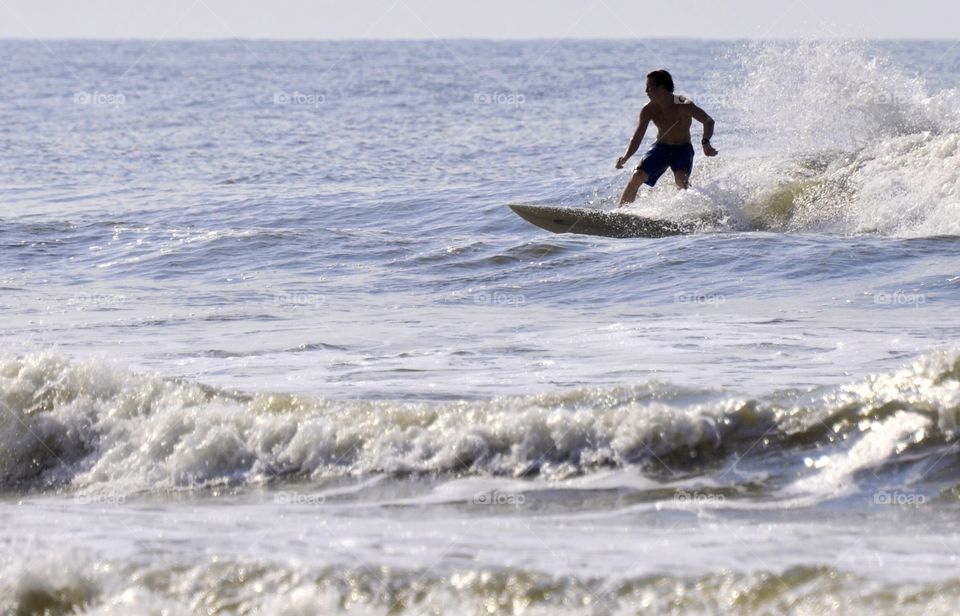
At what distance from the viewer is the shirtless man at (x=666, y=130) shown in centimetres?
1182

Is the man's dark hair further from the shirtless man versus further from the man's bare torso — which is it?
the man's bare torso

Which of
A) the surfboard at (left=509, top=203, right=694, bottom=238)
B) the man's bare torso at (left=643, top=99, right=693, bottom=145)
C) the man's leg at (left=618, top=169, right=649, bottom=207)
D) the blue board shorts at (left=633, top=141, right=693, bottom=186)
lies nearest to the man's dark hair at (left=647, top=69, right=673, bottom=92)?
the man's bare torso at (left=643, top=99, right=693, bottom=145)

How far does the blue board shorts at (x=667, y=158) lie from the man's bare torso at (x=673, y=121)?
0.05m

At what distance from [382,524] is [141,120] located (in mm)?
23339

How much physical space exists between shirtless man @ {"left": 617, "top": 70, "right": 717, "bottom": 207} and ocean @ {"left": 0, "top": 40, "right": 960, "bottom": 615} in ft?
1.58

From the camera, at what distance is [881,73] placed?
15.9m

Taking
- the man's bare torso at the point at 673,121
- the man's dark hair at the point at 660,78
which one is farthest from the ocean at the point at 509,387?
the man's dark hair at the point at 660,78

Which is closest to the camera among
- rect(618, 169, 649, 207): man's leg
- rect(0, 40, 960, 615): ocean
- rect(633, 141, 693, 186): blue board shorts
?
rect(0, 40, 960, 615): ocean

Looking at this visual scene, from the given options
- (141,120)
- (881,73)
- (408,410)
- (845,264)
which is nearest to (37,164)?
(141,120)

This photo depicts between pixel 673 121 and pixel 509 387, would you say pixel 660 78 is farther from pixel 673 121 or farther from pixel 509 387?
pixel 509 387

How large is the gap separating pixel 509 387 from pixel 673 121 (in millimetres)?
6050

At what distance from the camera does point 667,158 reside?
12.2 m

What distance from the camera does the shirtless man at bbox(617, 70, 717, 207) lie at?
1182cm

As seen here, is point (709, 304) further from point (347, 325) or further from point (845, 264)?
point (347, 325)
